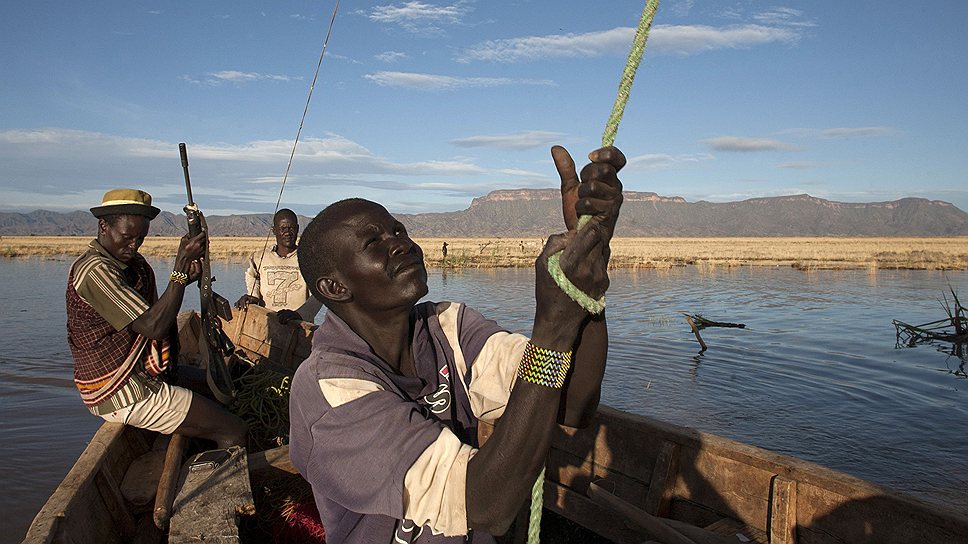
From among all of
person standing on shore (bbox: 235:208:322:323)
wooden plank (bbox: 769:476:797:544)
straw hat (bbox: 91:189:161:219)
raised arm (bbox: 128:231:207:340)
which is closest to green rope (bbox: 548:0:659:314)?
wooden plank (bbox: 769:476:797:544)

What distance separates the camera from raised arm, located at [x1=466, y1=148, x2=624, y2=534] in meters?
1.31

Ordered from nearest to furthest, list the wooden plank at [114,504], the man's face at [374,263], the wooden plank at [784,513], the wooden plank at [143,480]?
the man's face at [374,263], the wooden plank at [784,513], the wooden plank at [114,504], the wooden plank at [143,480]

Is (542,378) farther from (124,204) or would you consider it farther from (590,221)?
(124,204)

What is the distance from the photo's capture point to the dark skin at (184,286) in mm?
3713

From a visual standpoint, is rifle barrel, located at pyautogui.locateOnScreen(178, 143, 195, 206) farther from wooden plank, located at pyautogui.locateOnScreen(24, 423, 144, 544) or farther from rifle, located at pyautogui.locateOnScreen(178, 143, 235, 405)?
wooden plank, located at pyautogui.locateOnScreen(24, 423, 144, 544)

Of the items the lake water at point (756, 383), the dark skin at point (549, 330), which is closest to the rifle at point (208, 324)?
the lake water at point (756, 383)

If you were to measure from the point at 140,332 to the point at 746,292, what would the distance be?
2068 cm

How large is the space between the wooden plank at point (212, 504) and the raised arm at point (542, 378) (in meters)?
1.79

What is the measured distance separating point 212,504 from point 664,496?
2.14 metres

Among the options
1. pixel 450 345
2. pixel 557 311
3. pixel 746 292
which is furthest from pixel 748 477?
pixel 746 292

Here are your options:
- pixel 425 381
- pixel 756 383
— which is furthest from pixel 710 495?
pixel 756 383

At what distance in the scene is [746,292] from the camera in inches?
839

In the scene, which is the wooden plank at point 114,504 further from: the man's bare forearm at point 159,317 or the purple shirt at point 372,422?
the purple shirt at point 372,422

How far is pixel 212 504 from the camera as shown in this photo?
2838 millimetres
